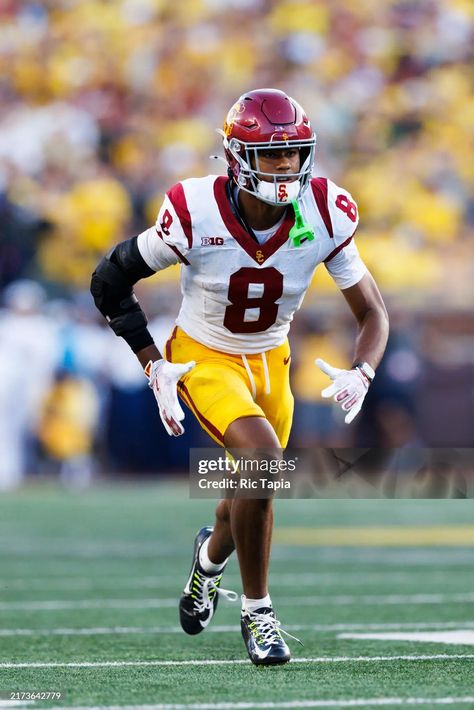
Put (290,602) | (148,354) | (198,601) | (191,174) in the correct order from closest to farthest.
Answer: (148,354) → (198,601) → (290,602) → (191,174)

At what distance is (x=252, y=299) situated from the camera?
4176 mm

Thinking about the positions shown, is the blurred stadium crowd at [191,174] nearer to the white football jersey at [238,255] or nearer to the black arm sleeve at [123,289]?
the black arm sleeve at [123,289]

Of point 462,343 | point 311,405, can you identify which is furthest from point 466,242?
point 311,405

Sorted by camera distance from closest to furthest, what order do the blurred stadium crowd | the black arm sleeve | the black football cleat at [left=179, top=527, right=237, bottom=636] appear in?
the black arm sleeve, the black football cleat at [left=179, top=527, right=237, bottom=636], the blurred stadium crowd

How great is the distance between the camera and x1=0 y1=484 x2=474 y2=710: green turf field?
3.31 meters

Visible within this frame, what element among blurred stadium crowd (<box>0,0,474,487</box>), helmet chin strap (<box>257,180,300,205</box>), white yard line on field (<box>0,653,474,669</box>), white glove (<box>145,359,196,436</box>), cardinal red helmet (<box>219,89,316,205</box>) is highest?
cardinal red helmet (<box>219,89,316,205</box>)

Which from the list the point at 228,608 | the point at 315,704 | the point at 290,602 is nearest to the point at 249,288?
the point at 315,704

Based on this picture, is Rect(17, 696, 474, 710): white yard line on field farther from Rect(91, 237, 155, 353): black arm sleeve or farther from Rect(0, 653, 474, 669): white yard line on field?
Rect(91, 237, 155, 353): black arm sleeve

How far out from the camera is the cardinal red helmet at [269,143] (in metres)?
4.01

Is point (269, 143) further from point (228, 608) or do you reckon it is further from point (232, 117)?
point (228, 608)

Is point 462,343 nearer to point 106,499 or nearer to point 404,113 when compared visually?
point 404,113

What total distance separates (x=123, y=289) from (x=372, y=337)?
2.52 feet

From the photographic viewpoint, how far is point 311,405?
517 inches

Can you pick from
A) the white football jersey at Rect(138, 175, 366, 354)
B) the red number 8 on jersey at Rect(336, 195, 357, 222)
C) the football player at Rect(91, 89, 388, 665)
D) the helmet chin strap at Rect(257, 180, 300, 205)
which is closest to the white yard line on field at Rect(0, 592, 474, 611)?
the football player at Rect(91, 89, 388, 665)
